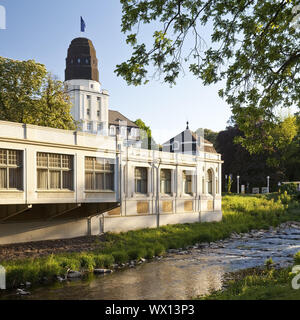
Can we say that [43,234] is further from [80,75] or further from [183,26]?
[80,75]

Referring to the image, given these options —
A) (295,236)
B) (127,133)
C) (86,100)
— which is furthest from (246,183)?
(295,236)

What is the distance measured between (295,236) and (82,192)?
56.2 feet

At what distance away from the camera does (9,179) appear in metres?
18.2

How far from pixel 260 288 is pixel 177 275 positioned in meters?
5.86

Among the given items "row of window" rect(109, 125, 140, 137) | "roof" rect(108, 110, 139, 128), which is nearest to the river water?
"row of window" rect(109, 125, 140, 137)

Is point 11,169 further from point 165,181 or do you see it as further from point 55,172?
point 165,181

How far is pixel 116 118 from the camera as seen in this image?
76.0m

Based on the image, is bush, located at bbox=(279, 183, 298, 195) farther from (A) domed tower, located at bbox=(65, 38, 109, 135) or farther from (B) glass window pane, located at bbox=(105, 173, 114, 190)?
(B) glass window pane, located at bbox=(105, 173, 114, 190)

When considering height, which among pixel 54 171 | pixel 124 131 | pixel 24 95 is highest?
pixel 124 131

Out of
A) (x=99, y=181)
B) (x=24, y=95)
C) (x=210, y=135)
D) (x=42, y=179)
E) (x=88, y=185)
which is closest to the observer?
(x=42, y=179)

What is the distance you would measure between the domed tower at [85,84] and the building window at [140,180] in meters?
43.7

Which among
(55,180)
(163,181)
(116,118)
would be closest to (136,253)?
(55,180)

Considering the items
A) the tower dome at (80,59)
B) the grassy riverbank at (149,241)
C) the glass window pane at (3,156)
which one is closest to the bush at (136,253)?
the grassy riverbank at (149,241)

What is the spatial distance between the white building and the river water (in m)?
4.07
